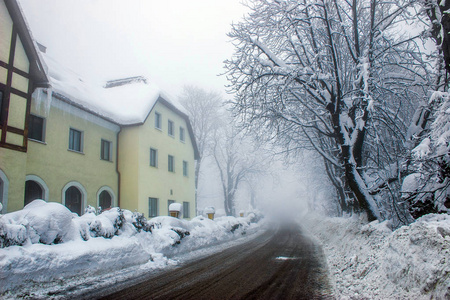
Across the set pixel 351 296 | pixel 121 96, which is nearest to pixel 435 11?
pixel 351 296

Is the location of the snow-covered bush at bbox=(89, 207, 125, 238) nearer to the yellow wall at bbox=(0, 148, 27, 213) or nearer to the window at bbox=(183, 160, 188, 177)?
the yellow wall at bbox=(0, 148, 27, 213)

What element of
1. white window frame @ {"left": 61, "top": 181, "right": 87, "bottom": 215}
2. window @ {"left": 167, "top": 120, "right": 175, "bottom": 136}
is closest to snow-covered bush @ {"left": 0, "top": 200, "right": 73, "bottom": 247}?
white window frame @ {"left": 61, "top": 181, "right": 87, "bottom": 215}

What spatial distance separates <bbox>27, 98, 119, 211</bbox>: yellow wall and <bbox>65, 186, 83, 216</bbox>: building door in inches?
16.3

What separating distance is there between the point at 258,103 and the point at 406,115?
536cm

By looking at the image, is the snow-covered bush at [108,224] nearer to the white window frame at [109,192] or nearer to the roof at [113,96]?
the roof at [113,96]

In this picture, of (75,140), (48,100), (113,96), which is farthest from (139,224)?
(113,96)

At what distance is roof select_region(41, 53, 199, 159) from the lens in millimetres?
14764

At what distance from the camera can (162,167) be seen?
20.1 m

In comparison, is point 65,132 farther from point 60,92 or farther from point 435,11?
point 435,11

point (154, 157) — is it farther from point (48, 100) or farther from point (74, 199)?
point (48, 100)

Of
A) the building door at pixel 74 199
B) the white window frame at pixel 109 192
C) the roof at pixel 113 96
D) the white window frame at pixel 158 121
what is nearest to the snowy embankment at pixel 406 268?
the building door at pixel 74 199

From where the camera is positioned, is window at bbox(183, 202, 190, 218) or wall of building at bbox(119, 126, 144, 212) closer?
wall of building at bbox(119, 126, 144, 212)

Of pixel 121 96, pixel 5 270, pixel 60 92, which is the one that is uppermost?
pixel 121 96

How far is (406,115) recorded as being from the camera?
35.2 ft
